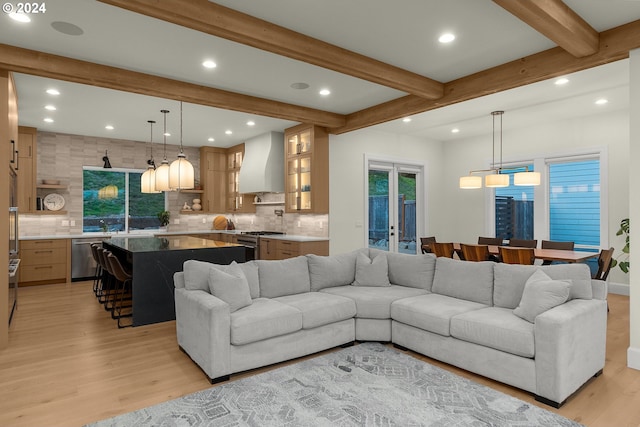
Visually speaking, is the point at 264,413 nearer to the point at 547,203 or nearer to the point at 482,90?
the point at 482,90

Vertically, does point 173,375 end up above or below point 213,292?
below

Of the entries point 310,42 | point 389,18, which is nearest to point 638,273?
point 389,18

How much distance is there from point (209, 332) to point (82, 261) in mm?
5750

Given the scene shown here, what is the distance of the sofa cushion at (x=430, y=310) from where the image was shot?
3.32 meters

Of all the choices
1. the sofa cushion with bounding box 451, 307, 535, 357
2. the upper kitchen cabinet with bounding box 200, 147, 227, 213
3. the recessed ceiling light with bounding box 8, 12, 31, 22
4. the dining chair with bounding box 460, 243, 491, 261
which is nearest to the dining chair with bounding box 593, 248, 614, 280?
the dining chair with bounding box 460, 243, 491, 261

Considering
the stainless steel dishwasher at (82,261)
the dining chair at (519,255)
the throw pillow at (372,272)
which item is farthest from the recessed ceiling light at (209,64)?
the stainless steel dishwasher at (82,261)

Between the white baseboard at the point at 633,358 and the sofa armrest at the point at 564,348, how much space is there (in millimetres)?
620

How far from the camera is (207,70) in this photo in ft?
14.5

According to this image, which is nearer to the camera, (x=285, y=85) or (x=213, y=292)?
(x=213, y=292)

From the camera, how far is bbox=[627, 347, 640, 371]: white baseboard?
10.7ft

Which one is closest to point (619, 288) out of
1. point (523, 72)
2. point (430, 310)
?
point (523, 72)

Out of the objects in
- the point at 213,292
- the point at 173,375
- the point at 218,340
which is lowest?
the point at 173,375

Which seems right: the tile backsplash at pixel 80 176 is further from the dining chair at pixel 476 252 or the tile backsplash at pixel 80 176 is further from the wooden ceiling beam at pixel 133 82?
the dining chair at pixel 476 252

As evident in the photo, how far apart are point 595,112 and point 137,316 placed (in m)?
7.24
